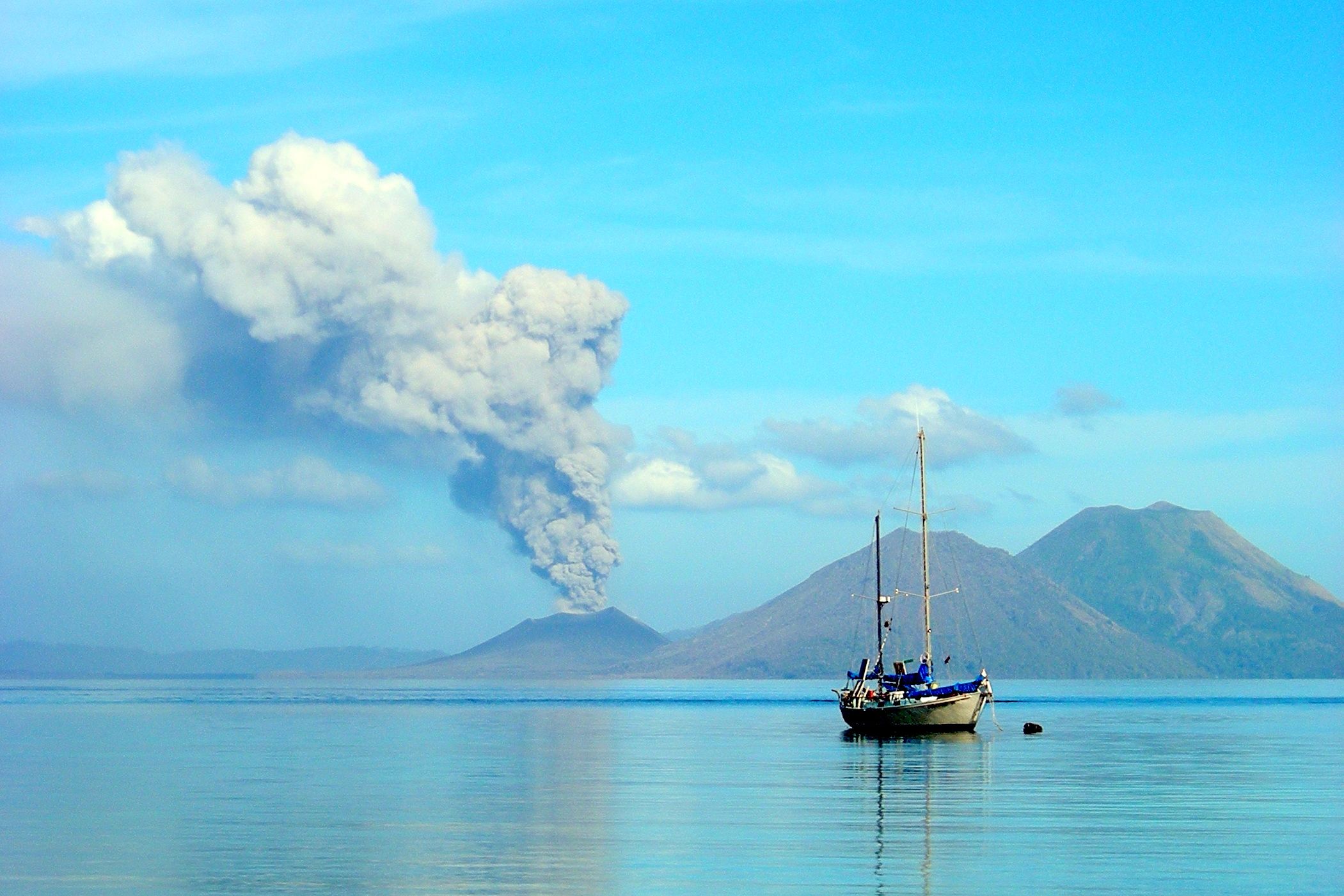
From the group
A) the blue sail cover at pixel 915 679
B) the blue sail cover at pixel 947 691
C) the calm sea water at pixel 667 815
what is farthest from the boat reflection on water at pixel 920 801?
the blue sail cover at pixel 915 679

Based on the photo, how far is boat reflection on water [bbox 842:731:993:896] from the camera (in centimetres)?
3916

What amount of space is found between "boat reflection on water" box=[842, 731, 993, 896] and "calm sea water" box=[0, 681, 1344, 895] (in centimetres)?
20

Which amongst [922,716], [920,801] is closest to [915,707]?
[922,716]

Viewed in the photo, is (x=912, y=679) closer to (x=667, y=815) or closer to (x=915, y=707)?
(x=915, y=707)

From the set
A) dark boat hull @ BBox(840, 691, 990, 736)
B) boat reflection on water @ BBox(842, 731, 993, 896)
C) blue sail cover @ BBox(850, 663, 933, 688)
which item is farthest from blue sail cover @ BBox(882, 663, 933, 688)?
boat reflection on water @ BBox(842, 731, 993, 896)

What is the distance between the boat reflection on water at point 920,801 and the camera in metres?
39.2

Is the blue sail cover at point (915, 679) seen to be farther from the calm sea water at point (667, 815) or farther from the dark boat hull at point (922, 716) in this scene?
the calm sea water at point (667, 815)

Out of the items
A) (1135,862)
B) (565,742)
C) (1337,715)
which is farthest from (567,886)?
(1337,715)

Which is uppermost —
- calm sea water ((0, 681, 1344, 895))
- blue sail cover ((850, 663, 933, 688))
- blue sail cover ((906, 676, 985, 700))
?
blue sail cover ((850, 663, 933, 688))

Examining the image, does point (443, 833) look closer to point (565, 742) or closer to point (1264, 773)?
point (1264, 773)

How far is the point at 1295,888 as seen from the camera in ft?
120

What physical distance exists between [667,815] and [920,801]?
10752 mm

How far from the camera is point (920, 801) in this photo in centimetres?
5731

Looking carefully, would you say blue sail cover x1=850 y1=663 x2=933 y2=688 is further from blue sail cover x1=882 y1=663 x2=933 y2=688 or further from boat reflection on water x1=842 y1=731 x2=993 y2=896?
boat reflection on water x1=842 y1=731 x2=993 y2=896
